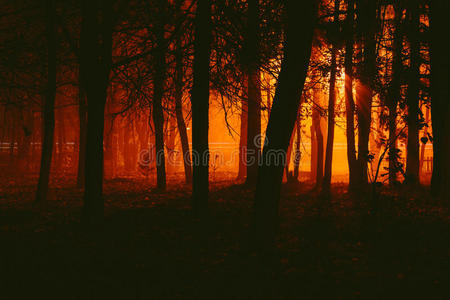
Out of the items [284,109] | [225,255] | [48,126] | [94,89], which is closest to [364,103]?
[284,109]

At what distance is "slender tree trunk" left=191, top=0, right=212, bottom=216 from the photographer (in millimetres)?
8984

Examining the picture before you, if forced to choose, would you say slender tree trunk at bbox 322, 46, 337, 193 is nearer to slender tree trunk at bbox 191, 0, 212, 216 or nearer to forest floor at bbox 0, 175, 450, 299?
forest floor at bbox 0, 175, 450, 299

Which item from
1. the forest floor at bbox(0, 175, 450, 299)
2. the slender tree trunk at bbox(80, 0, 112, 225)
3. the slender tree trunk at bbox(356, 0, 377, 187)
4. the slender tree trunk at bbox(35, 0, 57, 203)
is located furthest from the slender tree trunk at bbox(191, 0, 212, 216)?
the slender tree trunk at bbox(35, 0, 57, 203)

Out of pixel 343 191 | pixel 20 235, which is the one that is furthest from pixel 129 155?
pixel 20 235

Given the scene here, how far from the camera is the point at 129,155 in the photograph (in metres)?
32.3

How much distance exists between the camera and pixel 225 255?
6844 millimetres

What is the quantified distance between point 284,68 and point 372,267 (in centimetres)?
377

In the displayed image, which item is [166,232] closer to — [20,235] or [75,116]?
[20,235]

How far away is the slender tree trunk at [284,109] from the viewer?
6.46 meters

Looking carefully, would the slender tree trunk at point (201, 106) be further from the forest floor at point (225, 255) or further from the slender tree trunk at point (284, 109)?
the slender tree trunk at point (284, 109)

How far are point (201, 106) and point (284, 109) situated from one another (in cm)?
305

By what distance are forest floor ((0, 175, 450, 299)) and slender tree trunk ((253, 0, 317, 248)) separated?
87cm

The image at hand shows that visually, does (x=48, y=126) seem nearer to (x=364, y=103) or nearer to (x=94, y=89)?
(x=94, y=89)

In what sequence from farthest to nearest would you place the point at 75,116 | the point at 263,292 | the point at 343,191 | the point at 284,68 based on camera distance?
the point at 75,116 < the point at 343,191 < the point at 284,68 < the point at 263,292
